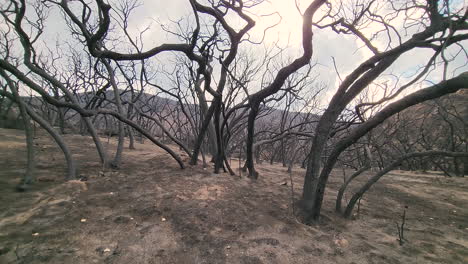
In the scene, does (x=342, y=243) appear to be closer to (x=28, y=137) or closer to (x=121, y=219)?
(x=121, y=219)

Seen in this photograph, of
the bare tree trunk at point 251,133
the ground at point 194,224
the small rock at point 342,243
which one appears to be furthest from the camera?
the bare tree trunk at point 251,133

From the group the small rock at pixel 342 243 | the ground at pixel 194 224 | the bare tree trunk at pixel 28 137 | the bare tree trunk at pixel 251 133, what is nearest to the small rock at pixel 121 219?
the ground at pixel 194 224

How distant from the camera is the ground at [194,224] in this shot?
2.58m

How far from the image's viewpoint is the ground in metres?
2.58

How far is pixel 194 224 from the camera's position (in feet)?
10.8

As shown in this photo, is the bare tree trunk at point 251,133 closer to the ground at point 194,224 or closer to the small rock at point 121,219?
the ground at point 194,224

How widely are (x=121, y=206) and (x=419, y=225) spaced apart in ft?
15.5

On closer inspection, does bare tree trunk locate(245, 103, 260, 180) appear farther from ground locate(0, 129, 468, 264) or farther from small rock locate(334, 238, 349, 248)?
small rock locate(334, 238, 349, 248)

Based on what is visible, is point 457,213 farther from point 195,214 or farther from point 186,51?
point 186,51

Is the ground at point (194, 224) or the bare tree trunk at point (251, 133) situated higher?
the bare tree trunk at point (251, 133)

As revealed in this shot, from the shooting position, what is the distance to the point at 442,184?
650 centimetres

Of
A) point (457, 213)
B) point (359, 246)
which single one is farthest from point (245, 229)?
point (457, 213)

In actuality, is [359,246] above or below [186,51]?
below

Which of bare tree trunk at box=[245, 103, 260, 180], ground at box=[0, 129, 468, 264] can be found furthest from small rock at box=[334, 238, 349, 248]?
bare tree trunk at box=[245, 103, 260, 180]
